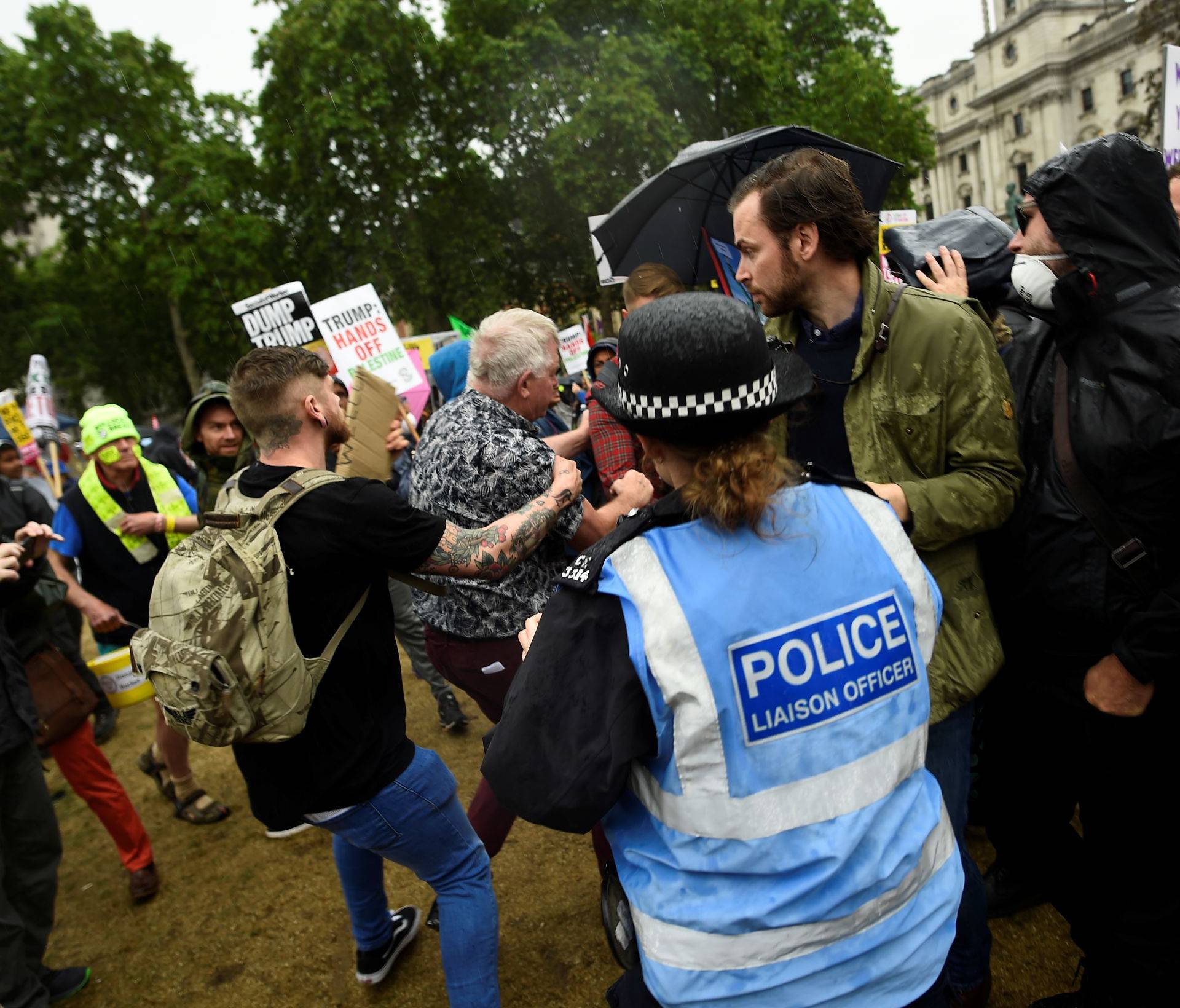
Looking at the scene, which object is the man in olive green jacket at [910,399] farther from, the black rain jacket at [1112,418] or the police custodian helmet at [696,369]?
the police custodian helmet at [696,369]

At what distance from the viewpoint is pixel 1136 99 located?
5216 cm

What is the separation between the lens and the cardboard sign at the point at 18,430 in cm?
791

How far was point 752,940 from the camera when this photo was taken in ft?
4.21

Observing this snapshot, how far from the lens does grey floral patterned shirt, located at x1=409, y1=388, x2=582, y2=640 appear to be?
2.69 meters

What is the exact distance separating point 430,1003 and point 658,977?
1989 millimetres

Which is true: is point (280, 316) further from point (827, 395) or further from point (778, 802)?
point (778, 802)

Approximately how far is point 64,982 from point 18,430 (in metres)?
6.75

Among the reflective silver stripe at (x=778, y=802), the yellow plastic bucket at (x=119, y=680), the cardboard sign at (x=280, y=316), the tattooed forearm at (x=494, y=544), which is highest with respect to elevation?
the cardboard sign at (x=280, y=316)

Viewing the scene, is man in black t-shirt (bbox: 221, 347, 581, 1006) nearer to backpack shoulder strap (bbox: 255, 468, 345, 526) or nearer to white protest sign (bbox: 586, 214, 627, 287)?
backpack shoulder strap (bbox: 255, 468, 345, 526)

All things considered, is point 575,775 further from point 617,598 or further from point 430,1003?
point 430,1003

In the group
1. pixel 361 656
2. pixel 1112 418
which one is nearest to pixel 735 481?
pixel 1112 418

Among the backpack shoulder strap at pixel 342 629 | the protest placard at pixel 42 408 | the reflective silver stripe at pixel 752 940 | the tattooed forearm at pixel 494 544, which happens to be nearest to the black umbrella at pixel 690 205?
the tattooed forearm at pixel 494 544

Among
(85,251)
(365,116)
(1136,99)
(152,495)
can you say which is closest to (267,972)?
(152,495)

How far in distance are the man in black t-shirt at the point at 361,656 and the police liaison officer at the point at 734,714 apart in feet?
3.18
